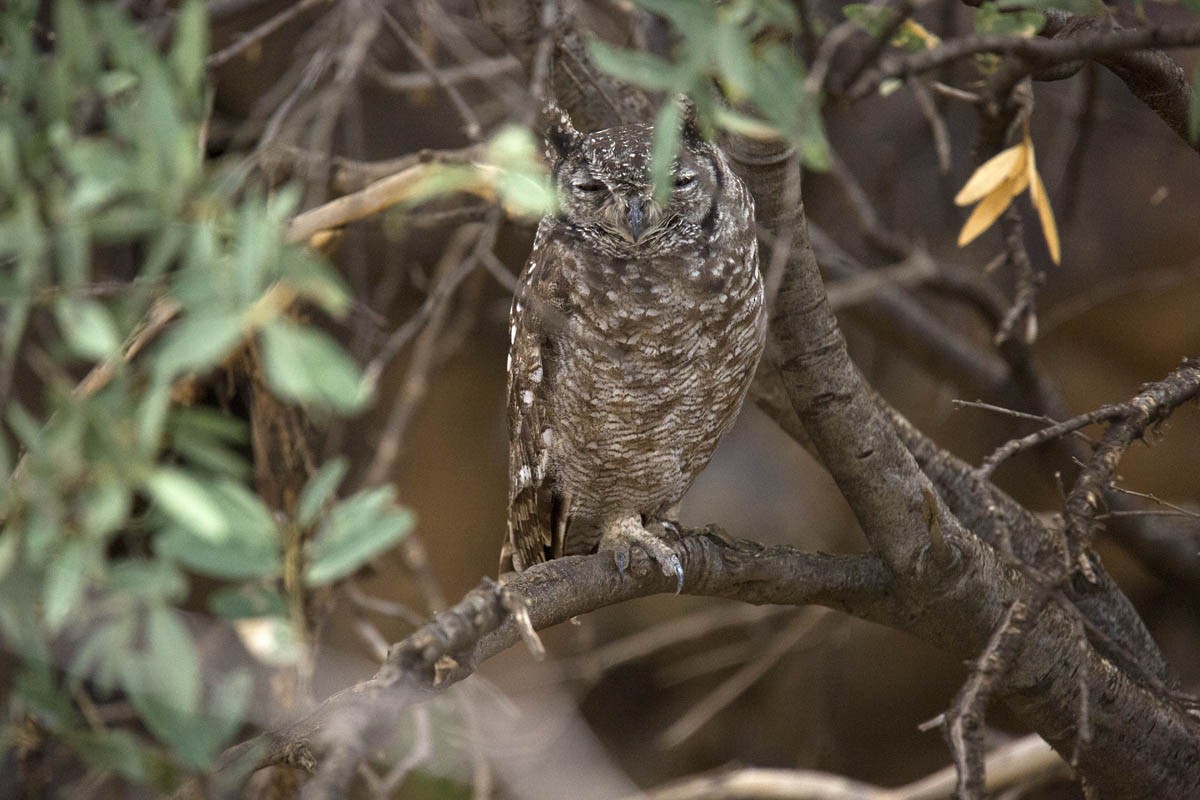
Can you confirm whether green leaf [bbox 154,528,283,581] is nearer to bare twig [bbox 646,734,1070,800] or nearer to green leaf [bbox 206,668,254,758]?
green leaf [bbox 206,668,254,758]

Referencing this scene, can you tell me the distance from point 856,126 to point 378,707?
4064 millimetres

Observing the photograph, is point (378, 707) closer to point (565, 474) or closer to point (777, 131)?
point (777, 131)

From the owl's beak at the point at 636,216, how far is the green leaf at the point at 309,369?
140 cm

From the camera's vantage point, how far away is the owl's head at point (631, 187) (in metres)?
2.08

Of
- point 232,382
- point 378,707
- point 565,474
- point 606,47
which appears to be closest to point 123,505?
point 378,707

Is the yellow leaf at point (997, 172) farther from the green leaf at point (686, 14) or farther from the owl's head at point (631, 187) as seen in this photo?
the green leaf at point (686, 14)

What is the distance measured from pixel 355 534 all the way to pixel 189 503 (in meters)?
0.13

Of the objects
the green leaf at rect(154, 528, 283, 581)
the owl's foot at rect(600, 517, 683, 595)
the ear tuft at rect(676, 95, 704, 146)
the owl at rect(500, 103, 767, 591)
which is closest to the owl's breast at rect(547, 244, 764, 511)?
the owl at rect(500, 103, 767, 591)

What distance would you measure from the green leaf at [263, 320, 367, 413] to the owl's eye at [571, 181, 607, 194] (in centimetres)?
146

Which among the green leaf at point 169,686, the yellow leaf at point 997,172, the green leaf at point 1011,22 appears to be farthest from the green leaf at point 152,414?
the yellow leaf at point 997,172

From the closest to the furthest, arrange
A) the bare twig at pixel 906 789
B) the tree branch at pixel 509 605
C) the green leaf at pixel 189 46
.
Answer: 1. the green leaf at pixel 189 46
2. the tree branch at pixel 509 605
3. the bare twig at pixel 906 789

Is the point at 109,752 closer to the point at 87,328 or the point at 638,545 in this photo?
the point at 87,328

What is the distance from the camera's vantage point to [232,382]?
257cm

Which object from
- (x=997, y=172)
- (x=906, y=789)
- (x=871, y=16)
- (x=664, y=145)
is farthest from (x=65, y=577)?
(x=906, y=789)
